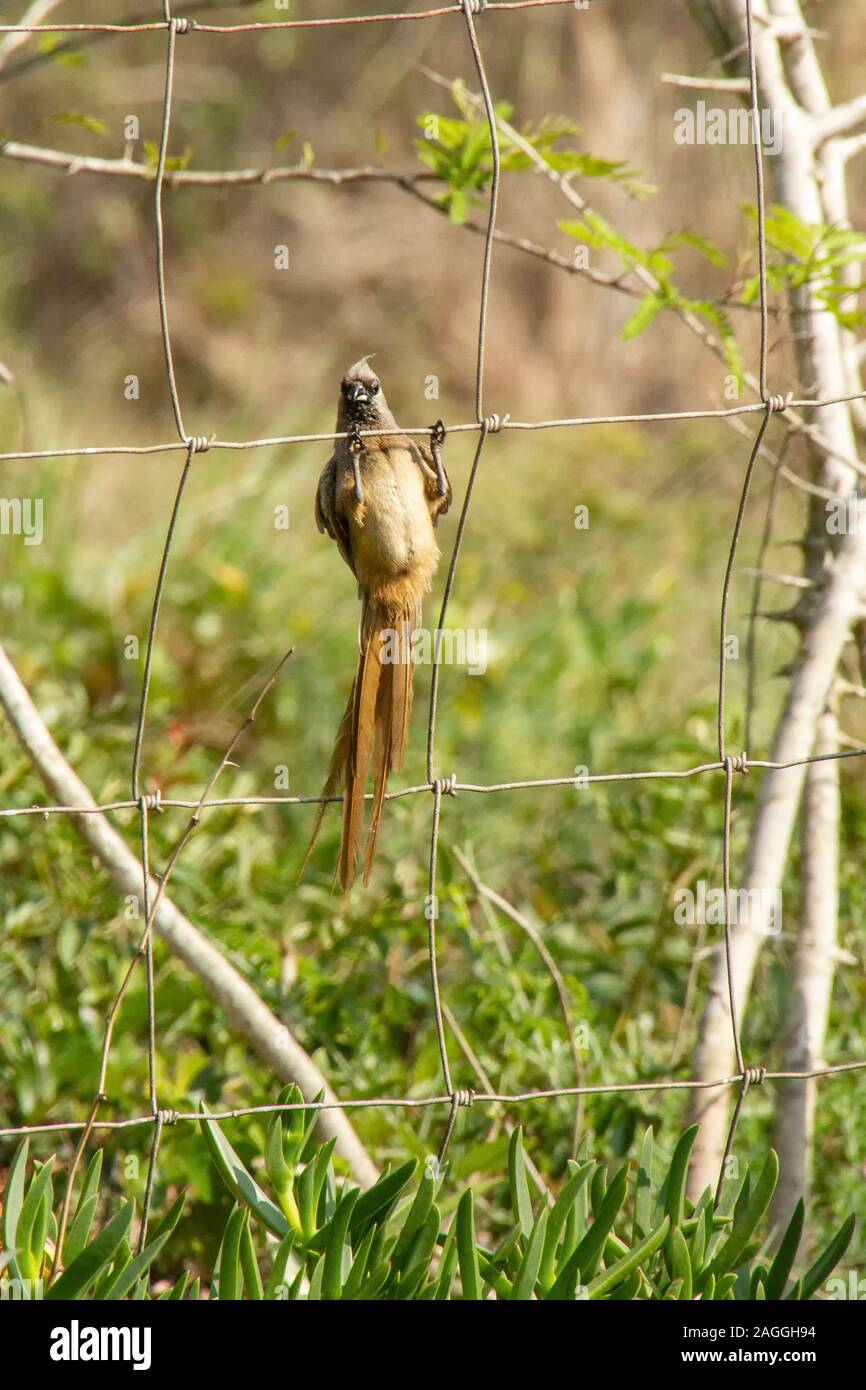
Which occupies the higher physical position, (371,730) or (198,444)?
(198,444)

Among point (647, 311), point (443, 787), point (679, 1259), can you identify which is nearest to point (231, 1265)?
point (679, 1259)

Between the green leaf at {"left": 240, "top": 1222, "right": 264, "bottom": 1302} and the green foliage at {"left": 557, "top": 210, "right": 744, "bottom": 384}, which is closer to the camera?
the green leaf at {"left": 240, "top": 1222, "right": 264, "bottom": 1302}

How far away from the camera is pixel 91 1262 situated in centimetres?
141

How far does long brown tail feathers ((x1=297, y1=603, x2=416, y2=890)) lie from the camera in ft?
5.64

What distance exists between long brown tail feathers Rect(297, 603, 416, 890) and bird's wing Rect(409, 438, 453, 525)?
6.6 inches

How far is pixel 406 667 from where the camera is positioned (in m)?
1.81

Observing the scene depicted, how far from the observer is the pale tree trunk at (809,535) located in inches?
83.0

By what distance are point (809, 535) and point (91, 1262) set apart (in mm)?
1531

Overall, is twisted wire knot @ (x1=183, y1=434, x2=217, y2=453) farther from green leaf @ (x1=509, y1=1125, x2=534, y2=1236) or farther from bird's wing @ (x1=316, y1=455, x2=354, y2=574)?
green leaf @ (x1=509, y1=1125, x2=534, y2=1236)

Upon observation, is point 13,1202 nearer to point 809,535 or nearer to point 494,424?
point 494,424

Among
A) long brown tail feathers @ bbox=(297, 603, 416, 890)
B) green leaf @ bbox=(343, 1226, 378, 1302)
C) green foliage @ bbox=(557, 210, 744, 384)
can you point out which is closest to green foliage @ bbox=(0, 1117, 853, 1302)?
green leaf @ bbox=(343, 1226, 378, 1302)

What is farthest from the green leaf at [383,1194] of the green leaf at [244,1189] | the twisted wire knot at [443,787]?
the twisted wire knot at [443,787]

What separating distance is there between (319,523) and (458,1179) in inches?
39.6
